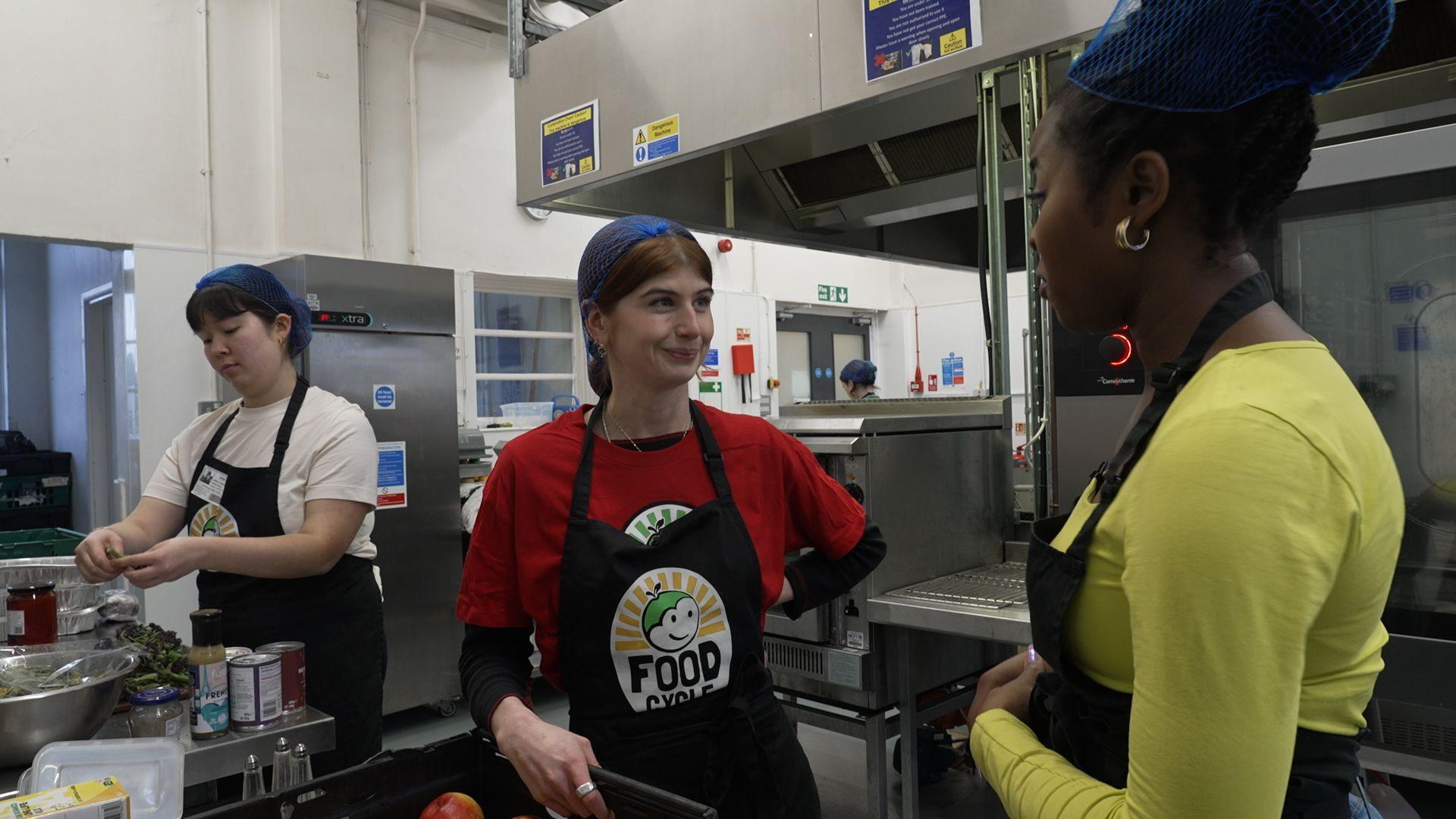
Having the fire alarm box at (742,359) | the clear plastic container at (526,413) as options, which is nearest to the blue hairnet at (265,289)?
the clear plastic container at (526,413)

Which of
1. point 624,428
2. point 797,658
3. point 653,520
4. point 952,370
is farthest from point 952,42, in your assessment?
point 952,370

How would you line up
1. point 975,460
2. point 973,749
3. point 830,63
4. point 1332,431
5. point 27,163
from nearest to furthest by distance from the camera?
point 1332,431 < point 973,749 < point 830,63 < point 975,460 < point 27,163

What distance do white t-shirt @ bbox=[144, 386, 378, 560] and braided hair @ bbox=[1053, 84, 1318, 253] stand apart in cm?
177

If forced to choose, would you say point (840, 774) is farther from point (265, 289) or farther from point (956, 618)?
point (265, 289)

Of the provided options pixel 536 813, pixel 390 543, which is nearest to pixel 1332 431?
pixel 536 813

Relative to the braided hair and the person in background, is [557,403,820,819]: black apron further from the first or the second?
the person in background

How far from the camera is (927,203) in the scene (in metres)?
3.29

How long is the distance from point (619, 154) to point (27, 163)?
9.48 feet

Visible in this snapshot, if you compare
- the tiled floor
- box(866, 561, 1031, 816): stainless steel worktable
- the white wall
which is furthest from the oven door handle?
the white wall

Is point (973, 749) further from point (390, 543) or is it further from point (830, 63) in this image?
point (390, 543)

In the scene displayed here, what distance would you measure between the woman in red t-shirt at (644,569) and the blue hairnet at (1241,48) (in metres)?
0.80

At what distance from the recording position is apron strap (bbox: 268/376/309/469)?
2.07m

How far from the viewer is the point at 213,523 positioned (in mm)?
2109

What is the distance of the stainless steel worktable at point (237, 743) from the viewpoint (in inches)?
59.7
